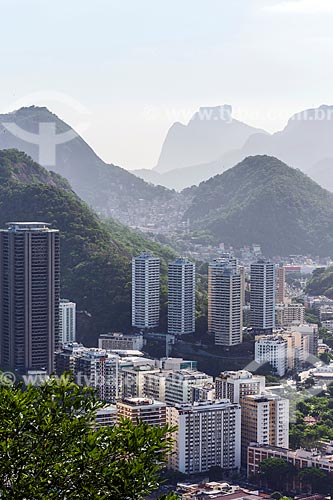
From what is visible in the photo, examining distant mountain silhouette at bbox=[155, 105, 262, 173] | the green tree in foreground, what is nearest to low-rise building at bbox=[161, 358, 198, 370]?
the green tree in foreground

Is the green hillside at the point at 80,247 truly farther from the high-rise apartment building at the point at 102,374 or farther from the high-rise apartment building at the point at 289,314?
the high-rise apartment building at the point at 102,374

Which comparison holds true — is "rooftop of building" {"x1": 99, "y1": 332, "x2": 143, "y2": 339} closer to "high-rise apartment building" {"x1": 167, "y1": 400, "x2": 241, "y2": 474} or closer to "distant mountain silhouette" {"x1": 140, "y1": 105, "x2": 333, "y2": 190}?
"high-rise apartment building" {"x1": 167, "y1": 400, "x2": 241, "y2": 474}

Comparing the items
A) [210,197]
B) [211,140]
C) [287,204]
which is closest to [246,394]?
[287,204]

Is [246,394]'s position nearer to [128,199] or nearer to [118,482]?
[118,482]

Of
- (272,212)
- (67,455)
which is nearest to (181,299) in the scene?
(67,455)

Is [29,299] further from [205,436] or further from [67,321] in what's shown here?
[205,436]

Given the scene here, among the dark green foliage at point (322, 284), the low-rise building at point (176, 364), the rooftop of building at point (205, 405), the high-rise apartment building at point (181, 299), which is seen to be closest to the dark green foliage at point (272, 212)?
the dark green foliage at point (322, 284)
